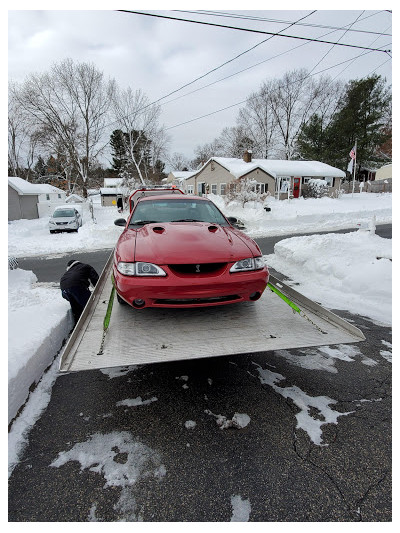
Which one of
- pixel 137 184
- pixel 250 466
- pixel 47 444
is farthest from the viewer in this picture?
pixel 137 184

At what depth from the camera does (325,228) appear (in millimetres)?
15258

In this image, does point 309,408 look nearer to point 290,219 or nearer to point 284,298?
point 284,298

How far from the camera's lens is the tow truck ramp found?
230cm

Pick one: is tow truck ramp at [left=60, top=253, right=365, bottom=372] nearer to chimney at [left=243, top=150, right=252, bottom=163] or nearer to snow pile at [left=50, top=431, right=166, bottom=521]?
snow pile at [left=50, top=431, right=166, bottom=521]

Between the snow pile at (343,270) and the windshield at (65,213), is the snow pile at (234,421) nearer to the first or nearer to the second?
the snow pile at (343,270)

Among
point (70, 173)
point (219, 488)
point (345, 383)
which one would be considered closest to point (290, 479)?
point (219, 488)

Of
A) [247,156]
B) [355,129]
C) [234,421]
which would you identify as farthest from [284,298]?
[355,129]

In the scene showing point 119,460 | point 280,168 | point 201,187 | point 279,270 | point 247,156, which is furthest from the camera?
point 201,187

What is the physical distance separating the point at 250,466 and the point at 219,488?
10.8 inches

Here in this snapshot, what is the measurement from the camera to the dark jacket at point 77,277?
380 cm

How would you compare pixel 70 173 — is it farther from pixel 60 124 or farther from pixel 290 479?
pixel 290 479

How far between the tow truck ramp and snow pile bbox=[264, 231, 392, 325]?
2431 mm

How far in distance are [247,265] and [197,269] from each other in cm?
51

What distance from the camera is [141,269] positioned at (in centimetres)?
262
